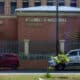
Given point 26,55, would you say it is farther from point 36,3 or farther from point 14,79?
point 36,3

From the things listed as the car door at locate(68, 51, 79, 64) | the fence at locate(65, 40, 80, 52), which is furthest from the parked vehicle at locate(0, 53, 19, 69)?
the fence at locate(65, 40, 80, 52)

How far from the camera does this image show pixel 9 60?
41375mm

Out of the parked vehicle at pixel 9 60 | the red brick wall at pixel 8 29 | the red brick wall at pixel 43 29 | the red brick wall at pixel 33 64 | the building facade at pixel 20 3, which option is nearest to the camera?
the parked vehicle at pixel 9 60

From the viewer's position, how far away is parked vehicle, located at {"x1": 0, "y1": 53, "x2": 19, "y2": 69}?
4122 cm

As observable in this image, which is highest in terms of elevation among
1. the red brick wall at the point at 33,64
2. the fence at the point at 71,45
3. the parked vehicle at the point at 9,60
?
the fence at the point at 71,45

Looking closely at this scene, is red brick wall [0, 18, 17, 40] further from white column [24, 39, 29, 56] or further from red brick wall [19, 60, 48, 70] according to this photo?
red brick wall [19, 60, 48, 70]

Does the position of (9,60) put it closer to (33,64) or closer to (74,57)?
(33,64)

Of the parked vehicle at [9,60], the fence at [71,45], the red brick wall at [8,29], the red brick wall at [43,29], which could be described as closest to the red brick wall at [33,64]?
the parked vehicle at [9,60]

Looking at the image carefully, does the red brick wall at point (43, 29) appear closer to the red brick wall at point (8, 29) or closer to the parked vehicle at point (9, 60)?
the red brick wall at point (8, 29)

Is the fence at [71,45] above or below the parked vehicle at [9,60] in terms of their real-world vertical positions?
above

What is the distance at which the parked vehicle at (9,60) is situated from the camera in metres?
41.2

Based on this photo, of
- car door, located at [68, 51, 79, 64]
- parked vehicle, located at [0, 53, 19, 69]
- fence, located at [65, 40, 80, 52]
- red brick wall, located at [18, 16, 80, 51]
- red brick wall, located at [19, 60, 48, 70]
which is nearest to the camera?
car door, located at [68, 51, 79, 64]

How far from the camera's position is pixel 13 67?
41.8m

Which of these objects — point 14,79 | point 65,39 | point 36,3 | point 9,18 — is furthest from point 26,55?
point 36,3
